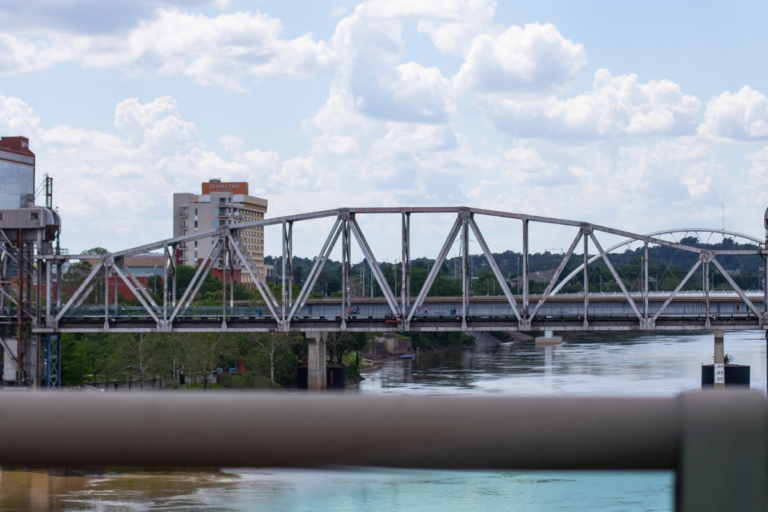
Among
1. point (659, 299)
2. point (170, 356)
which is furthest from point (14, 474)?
point (659, 299)

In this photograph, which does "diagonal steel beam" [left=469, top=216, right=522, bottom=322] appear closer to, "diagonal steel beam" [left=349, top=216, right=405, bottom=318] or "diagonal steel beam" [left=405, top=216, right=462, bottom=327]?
"diagonal steel beam" [left=405, top=216, right=462, bottom=327]

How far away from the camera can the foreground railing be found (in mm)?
2197

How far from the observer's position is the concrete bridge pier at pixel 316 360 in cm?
6919

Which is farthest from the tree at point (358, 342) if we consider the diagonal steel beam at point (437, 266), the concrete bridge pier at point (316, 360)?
the diagonal steel beam at point (437, 266)

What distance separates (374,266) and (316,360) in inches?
473

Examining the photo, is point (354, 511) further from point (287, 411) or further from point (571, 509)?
point (571, 509)

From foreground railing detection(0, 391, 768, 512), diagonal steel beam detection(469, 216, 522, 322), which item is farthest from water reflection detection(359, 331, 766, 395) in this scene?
foreground railing detection(0, 391, 768, 512)

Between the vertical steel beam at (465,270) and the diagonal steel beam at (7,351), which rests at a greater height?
the vertical steel beam at (465,270)

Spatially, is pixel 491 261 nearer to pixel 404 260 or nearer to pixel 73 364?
pixel 404 260

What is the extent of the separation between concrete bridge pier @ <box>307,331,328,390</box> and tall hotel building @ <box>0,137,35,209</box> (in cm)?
11895

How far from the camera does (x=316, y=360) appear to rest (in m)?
70.2

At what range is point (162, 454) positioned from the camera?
7.33 feet

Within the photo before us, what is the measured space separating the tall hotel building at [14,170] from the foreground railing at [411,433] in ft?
594

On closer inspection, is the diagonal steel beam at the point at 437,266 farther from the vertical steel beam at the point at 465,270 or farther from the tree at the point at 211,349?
the tree at the point at 211,349
